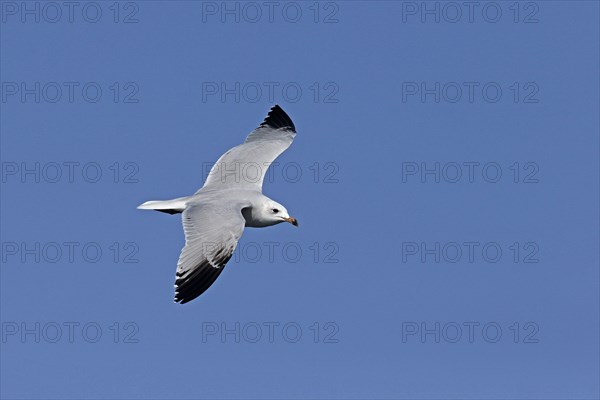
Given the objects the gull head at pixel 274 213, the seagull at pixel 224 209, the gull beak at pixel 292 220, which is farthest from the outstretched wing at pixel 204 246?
the gull beak at pixel 292 220

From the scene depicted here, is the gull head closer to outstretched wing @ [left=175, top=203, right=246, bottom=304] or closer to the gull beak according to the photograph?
the gull beak

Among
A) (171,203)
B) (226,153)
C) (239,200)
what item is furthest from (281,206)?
(226,153)

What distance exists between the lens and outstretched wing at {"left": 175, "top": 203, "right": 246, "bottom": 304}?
11.0 meters

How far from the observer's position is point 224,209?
1190 centimetres

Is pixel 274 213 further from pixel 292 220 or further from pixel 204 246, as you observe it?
pixel 204 246

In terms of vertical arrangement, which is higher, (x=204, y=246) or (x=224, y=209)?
(x=224, y=209)

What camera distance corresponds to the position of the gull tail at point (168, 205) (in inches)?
484

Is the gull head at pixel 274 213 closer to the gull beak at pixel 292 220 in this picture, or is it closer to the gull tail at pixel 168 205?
the gull beak at pixel 292 220

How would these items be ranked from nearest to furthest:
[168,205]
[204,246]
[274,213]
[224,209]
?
1. [204,246]
2. [224,209]
3. [168,205]
4. [274,213]

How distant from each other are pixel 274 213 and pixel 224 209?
2.78 ft

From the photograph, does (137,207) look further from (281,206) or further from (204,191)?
(281,206)

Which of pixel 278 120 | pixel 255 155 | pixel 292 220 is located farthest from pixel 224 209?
pixel 278 120

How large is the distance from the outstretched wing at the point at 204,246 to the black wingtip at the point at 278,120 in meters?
4.16

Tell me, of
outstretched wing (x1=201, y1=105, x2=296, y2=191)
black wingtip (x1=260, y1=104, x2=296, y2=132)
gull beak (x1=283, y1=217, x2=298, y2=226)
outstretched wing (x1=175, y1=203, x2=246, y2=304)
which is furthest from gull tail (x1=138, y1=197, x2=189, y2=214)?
black wingtip (x1=260, y1=104, x2=296, y2=132)
